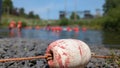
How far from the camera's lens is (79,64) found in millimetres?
7953

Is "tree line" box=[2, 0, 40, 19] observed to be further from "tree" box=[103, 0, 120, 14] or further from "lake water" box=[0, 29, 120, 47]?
"lake water" box=[0, 29, 120, 47]

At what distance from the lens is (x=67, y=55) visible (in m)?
7.81

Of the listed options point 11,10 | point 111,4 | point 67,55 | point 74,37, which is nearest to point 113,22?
point 111,4

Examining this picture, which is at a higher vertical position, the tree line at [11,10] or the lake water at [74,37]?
the lake water at [74,37]

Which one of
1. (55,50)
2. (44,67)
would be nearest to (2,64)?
(44,67)

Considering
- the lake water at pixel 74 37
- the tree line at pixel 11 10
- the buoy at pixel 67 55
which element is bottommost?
the tree line at pixel 11 10

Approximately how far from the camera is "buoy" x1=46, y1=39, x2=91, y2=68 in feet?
25.6

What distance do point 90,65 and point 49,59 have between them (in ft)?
5.62

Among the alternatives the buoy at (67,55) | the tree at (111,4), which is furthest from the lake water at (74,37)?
the tree at (111,4)

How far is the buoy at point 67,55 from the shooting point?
780 centimetres

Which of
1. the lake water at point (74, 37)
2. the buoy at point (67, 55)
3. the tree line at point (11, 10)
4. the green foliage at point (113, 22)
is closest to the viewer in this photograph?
the buoy at point (67, 55)

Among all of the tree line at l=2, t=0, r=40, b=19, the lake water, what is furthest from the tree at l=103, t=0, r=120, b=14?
the lake water

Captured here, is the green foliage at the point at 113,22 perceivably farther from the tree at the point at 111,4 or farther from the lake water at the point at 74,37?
the lake water at the point at 74,37

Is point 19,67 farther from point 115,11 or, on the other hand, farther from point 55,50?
point 115,11
